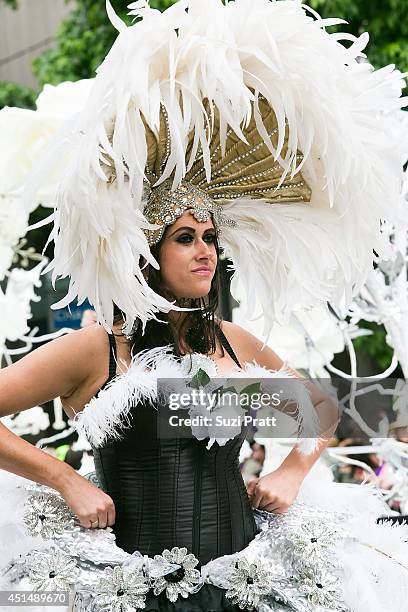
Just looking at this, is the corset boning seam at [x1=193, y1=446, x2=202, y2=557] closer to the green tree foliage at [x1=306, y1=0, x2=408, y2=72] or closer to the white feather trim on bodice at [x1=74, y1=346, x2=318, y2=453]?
the white feather trim on bodice at [x1=74, y1=346, x2=318, y2=453]

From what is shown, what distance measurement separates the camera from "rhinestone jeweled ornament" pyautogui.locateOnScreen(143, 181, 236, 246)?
2352 mm

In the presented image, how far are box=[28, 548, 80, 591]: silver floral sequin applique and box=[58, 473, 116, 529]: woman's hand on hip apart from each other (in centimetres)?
10

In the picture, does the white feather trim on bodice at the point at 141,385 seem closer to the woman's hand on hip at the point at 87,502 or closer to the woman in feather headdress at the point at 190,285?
the woman in feather headdress at the point at 190,285

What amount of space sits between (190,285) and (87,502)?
590 millimetres

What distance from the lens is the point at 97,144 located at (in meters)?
2.09

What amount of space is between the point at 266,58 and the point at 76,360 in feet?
2.78

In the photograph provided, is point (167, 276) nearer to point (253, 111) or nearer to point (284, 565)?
point (253, 111)

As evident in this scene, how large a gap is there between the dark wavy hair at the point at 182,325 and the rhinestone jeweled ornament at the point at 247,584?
56cm

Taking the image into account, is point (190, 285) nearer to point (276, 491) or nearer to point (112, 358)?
point (112, 358)

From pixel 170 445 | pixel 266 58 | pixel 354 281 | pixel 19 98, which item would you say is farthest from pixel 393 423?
pixel 19 98

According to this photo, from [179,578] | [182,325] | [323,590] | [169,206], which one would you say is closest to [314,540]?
[323,590]

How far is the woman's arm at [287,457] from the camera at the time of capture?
8.13ft

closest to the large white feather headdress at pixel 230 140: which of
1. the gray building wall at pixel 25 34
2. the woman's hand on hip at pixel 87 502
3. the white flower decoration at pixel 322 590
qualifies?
the woman's hand on hip at pixel 87 502

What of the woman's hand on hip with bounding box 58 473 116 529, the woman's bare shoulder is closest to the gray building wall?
the woman's bare shoulder
